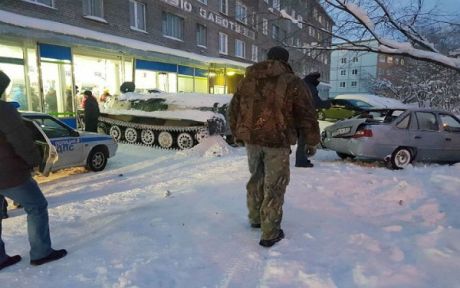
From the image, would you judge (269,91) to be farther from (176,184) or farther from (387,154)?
Result: (387,154)

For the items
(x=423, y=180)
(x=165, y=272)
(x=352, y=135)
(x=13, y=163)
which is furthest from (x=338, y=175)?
(x=13, y=163)

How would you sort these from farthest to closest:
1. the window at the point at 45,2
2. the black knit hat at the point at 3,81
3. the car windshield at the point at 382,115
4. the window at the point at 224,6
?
the window at the point at 224,6 < the window at the point at 45,2 < the car windshield at the point at 382,115 < the black knit hat at the point at 3,81

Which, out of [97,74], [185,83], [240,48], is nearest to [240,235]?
[97,74]

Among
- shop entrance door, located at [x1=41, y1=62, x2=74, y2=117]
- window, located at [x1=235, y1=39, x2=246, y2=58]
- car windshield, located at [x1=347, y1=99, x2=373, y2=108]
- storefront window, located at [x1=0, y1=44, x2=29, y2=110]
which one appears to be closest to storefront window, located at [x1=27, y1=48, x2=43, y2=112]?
storefront window, located at [x1=0, y1=44, x2=29, y2=110]

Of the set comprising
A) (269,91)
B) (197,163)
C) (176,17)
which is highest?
(176,17)

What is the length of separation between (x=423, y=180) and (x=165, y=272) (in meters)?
4.97

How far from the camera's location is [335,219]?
166 inches

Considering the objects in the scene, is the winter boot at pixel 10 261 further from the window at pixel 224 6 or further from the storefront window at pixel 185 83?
the window at pixel 224 6

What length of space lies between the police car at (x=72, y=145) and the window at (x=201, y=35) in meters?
17.8

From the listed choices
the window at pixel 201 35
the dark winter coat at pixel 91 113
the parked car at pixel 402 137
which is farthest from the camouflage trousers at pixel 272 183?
the window at pixel 201 35

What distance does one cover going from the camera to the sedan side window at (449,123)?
848 centimetres

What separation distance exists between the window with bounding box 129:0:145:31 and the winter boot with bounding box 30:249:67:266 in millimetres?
16933

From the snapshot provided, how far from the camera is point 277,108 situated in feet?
11.1

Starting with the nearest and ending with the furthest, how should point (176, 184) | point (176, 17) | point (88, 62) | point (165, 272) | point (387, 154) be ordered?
point (165, 272)
point (176, 184)
point (387, 154)
point (88, 62)
point (176, 17)
